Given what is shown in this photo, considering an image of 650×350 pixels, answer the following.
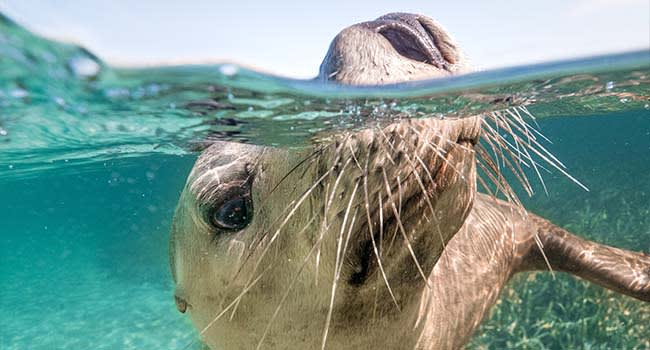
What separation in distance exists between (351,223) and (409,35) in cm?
108

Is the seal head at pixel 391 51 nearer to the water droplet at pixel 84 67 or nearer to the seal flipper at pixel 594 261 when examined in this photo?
the water droplet at pixel 84 67

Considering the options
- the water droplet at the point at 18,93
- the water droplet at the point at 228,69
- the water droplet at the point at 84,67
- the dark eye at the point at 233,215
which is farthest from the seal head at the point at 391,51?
the water droplet at the point at 18,93

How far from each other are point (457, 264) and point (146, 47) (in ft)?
8.64

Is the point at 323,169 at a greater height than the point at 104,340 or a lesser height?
greater

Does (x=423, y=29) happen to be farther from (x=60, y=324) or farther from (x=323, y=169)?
(x=60, y=324)

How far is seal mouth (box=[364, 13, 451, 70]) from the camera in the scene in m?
2.54

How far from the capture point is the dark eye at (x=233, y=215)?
2729 millimetres

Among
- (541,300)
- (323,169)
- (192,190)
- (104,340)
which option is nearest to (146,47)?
(192,190)

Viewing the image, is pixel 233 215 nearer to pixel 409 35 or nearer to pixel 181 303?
pixel 181 303

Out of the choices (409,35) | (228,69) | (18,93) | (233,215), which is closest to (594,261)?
(409,35)

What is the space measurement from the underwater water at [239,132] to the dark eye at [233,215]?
1.57 ft

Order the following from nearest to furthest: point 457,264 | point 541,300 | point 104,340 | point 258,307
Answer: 1. point 258,307
2. point 457,264
3. point 541,300
4. point 104,340

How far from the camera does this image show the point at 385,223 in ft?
6.65

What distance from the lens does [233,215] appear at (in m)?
2.77
